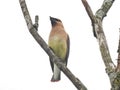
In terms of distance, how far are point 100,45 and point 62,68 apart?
0.39m

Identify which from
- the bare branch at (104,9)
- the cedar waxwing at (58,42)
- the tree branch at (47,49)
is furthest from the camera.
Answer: the cedar waxwing at (58,42)

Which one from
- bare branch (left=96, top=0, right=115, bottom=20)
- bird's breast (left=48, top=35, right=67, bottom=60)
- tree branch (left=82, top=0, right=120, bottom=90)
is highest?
bird's breast (left=48, top=35, right=67, bottom=60)

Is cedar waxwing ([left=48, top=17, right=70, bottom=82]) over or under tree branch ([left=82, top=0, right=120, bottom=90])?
over

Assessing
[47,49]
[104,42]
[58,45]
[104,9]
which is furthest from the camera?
[58,45]

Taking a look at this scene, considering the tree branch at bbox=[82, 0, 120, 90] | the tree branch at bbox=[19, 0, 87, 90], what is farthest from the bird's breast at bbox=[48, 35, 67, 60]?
the tree branch at bbox=[82, 0, 120, 90]

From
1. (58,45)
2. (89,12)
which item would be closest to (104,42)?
(89,12)

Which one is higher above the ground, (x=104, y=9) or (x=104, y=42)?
(x=104, y=9)

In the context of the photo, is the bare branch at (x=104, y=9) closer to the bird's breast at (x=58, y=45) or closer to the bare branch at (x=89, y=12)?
the bare branch at (x=89, y=12)

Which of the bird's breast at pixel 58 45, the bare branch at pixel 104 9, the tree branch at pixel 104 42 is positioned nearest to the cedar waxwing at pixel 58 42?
the bird's breast at pixel 58 45

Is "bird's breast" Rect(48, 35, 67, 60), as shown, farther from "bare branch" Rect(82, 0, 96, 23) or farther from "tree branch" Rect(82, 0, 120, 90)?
"bare branch" Rect(82, 0, 96, 23)

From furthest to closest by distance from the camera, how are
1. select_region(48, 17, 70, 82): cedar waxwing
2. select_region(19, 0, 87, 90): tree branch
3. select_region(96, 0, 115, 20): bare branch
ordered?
select_region(48, 17, 70, 82): cedar waxwing
select_region(96, 0, 115, 20): bare branch
select_region(19, 0, 87, 90): tree branch

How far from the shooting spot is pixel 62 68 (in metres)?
3.41

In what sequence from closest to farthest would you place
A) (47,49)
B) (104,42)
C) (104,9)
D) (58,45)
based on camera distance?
(104,42) < (47,49) < (104,9) < (58,45)

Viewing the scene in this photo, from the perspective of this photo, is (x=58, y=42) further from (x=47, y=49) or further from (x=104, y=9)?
(x=47, y=49)
